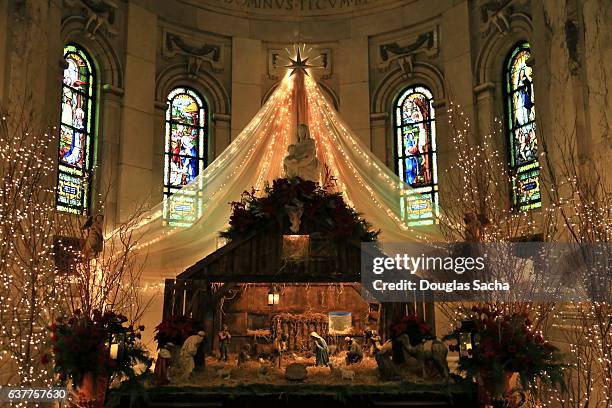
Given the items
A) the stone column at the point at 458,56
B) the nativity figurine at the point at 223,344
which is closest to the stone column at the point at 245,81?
the stone column at the point at 458,56

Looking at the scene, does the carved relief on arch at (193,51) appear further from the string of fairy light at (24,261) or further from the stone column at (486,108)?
the stone column at (486,108)

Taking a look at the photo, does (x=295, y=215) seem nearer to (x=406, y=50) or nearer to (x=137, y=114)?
(x=137, y=114)

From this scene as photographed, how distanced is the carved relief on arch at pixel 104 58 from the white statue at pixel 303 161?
186 inches

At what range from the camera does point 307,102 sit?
12.4 m

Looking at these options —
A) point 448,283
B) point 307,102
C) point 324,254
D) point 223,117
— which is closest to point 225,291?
point 324,254

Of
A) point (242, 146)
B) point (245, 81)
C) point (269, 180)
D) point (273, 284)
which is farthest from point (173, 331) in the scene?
point (245, 81)

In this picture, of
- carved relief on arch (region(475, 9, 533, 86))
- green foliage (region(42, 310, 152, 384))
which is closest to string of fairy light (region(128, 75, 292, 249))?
green foliage (region(42, 310, 152, 384))

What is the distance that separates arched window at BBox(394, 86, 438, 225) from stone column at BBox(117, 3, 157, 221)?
5.70 m

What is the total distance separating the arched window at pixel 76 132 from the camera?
12.1 metres

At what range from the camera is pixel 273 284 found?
368 inches

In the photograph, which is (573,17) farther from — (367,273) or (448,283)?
(367,273)

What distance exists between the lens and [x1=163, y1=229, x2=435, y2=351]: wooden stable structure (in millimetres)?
8750

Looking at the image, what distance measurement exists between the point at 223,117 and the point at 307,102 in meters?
2.99

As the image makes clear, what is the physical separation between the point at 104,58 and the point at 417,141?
7.23 m
